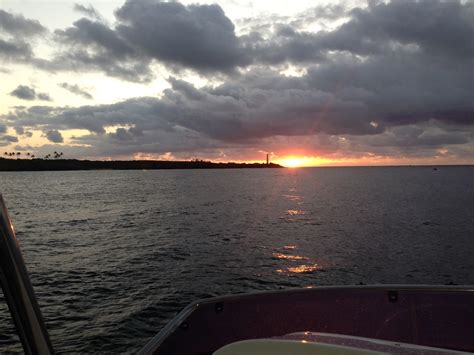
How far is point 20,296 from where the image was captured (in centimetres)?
258

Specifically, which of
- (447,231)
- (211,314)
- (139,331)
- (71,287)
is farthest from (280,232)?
(211,314)

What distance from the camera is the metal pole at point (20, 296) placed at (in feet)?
7.99

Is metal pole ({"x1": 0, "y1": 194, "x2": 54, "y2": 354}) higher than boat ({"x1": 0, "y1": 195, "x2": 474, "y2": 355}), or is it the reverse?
metal pole ({"x1": 0, "y1": 194, "x2": 54, "y2": 354})

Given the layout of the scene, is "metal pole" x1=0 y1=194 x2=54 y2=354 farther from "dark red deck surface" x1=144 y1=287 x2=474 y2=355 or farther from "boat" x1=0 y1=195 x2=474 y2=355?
"dark red deck surface" x1=144 y1=287 x2=474 y2=355

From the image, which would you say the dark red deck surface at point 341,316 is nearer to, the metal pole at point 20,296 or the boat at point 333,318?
the boat at point 333,318

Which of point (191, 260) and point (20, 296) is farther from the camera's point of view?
point (191, 260)

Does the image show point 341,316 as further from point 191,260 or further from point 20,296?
point 191,260

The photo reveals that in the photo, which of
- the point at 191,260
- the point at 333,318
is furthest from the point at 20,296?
the point at 191,260

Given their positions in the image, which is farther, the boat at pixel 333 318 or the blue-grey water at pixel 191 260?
the blue-grey water at pixel 191 260


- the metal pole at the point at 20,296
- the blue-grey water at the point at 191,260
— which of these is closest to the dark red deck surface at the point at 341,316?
the metal pole at the point at 20,296

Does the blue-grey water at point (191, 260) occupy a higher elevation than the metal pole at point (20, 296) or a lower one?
lower

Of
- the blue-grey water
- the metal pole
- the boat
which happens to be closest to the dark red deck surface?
the boat

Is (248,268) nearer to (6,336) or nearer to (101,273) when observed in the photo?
(101,273)

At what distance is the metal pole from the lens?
7.99 feet
